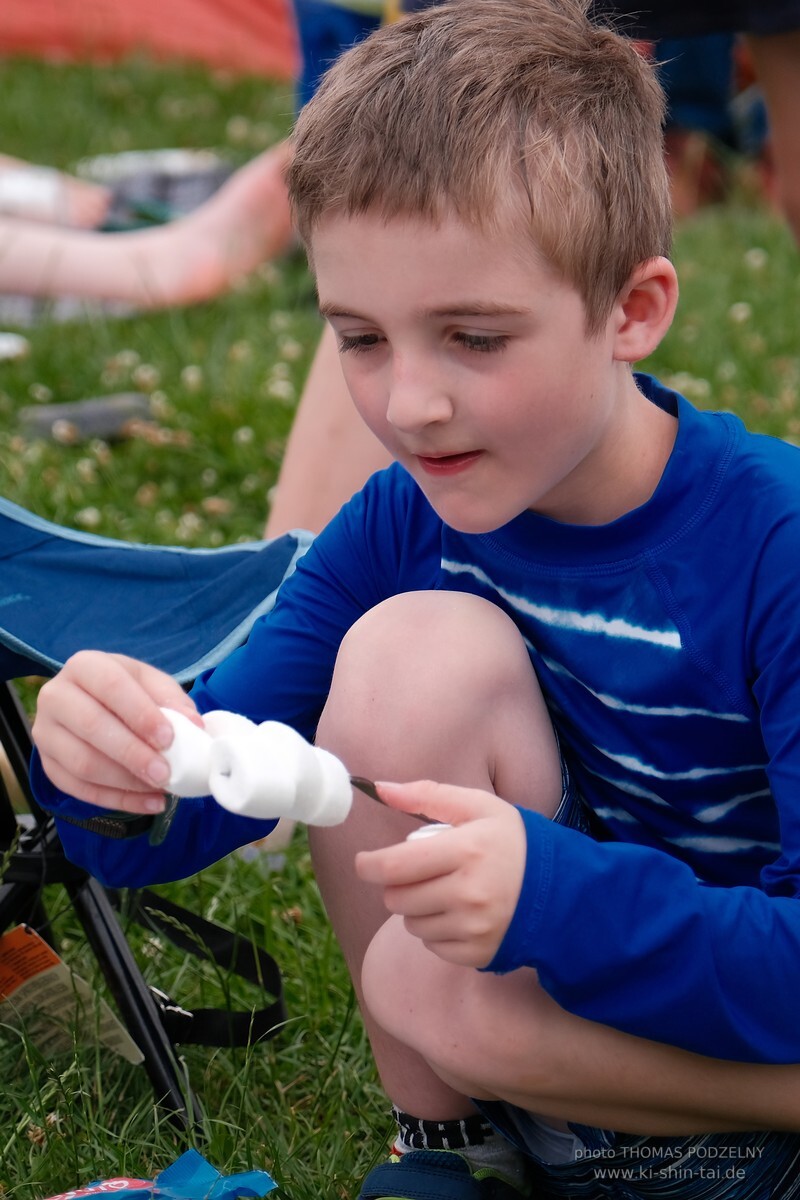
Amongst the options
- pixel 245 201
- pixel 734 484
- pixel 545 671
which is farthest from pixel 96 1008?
pixel 245 201

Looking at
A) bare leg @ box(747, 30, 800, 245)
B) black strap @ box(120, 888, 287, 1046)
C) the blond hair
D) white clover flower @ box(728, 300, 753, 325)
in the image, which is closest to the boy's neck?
the blond hair

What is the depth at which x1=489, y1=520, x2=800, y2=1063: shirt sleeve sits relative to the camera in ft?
3.85

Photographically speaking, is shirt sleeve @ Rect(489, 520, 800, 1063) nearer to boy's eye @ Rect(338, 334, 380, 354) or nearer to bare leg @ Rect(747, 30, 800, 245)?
boy's eye @ Rect(338, 334, 380, 354)

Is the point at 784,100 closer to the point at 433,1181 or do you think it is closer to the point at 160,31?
the point at 433,1181

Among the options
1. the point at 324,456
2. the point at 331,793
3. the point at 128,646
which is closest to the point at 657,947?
the point at 331,793

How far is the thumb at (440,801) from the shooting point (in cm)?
118

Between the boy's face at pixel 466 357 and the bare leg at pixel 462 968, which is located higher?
the boy's face at pixel 466 357

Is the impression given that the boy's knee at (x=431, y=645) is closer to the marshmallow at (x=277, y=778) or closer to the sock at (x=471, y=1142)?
the marshmallow at (x=277, y=778)

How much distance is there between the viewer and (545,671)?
150 centimetres

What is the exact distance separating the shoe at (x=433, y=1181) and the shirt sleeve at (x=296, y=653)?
0.32 m

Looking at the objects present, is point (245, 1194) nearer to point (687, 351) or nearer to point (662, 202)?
point (662, 202)

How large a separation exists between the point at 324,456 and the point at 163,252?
2.07 meters

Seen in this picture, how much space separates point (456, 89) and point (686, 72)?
454cm

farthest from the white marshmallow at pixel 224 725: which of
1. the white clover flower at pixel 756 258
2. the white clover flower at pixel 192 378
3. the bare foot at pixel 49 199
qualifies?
the bare foot at pixel 49 199
